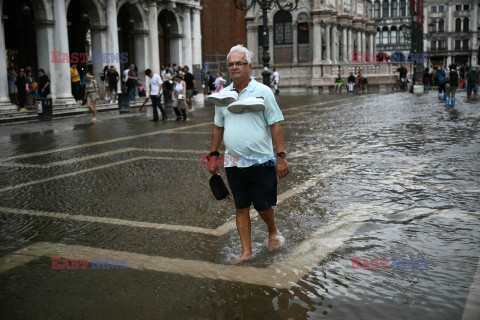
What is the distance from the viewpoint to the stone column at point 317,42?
38656 millimetres

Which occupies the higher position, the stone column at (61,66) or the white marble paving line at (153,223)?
the stone column at (61,66)

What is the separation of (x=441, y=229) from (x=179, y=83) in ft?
42.1

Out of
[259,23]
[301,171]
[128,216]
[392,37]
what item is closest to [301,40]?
[259,23]

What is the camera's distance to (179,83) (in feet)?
55.5

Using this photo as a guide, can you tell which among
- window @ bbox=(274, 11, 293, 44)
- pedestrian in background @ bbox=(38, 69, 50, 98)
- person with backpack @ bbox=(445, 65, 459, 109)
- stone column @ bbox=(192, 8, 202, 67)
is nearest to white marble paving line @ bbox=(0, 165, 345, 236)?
person with backpack @ bbox=(445, 65, 459, 109)

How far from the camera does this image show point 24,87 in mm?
20062

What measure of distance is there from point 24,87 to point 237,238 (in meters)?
17.4

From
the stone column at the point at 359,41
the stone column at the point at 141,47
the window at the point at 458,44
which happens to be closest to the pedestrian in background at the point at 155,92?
the stone column at the point at 141,47

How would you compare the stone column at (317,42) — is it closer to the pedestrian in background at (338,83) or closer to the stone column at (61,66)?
the pedestrian in background at (338,83)

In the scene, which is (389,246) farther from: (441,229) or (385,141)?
(385,141)

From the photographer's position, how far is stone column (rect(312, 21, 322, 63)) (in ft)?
127

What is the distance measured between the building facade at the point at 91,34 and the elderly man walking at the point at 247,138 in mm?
17650

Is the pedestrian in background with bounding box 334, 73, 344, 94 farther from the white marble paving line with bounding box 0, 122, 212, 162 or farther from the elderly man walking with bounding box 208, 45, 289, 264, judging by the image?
the elderly man walking with bounding box 208, 45, 289, 264

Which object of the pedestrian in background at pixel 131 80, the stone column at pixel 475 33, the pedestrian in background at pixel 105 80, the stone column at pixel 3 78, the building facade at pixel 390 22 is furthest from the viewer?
the building facade at pixel 390 22
